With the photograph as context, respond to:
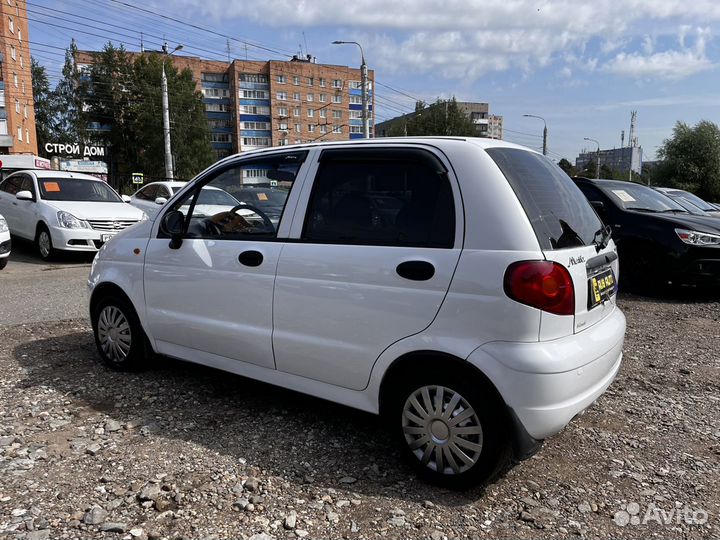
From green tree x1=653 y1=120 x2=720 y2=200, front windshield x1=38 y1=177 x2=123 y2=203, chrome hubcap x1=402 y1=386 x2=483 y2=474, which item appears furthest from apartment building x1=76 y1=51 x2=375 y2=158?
chrome hubcap x1=402 y1=386 x2=483 y2=474

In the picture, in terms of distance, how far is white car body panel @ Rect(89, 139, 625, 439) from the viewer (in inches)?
A: 100.0

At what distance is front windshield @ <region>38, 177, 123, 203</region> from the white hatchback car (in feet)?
28.5

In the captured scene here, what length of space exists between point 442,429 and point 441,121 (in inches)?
2204

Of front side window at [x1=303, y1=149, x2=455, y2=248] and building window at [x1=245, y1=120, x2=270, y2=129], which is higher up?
building window at [x1=245, y1=120, x2=270, y2=129]

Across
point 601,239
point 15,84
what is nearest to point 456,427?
point 601,239

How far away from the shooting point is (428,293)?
2.70 meters

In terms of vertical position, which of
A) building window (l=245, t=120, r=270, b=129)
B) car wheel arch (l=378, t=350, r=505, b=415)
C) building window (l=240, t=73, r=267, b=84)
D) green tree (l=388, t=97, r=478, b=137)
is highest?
building window (l=240, t=73, r=267, b=84)

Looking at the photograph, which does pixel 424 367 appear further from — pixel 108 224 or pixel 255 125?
pixel 255 125

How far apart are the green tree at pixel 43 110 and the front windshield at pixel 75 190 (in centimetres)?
5776

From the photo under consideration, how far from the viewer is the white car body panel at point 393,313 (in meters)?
2.54

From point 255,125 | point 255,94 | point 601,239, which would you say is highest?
point 255,94

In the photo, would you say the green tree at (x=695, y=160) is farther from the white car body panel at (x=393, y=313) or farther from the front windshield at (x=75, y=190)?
the white car body panel at (x=393, y=313)

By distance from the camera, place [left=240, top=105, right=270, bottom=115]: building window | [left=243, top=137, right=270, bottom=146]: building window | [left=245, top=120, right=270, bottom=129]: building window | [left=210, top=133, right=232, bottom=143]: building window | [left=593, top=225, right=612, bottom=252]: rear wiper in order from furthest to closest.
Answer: [left=210, top=133, right=232, bottom=143]: building window < [left=243, top=137, right=270, bottom=146]: building window < [left=245, top=120, right=270, bottom=129]: building window < [left=240, top=105, right=270, bottom=115]: building window < [left=593, top=225, right=612, bottom=252]: rear wiper

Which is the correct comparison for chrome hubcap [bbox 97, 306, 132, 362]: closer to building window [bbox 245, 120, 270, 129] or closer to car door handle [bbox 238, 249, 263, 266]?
car door handle [bbox 238, 249, 263, 266]
